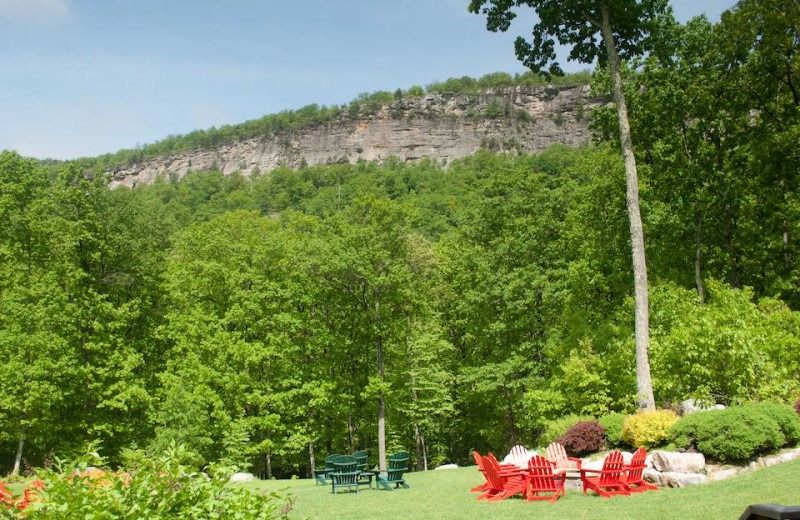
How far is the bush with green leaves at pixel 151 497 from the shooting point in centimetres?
337

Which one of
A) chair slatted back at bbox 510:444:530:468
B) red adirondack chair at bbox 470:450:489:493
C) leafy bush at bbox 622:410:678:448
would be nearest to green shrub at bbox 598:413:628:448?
leafy bush at bbox 622:410:678:448

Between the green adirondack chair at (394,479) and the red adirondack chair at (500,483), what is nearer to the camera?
the red adirondack chair at (500,483)

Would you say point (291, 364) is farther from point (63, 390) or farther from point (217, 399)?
point (63, 390)

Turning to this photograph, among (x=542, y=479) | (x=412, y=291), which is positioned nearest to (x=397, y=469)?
(x=542, y=479)

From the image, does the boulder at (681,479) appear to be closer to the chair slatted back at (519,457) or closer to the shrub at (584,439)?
the chair slatted back at (519,457)

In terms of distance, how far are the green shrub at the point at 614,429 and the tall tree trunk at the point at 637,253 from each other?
697mm

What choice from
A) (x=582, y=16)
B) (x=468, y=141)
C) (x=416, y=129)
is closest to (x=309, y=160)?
(x=416, y=129)

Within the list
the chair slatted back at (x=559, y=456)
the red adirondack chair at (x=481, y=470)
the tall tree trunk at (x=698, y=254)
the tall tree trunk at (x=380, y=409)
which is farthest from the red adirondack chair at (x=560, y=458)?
the tall tree trunk at (x=380, y=409)

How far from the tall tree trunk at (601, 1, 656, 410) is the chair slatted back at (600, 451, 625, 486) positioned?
159 inches

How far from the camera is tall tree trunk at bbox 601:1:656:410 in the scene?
14.2 meters

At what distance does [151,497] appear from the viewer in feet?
11.7

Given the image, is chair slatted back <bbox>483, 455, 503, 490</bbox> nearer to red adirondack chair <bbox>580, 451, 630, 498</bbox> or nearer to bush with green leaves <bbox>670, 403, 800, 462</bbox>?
red adirondack chair <bbox>580, 451, 630, 498</bbox>

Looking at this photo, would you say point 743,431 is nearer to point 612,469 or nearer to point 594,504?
point 612,469

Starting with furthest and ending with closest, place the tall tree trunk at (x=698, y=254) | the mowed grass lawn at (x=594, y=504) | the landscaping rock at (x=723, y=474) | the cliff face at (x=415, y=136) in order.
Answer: the cliff face at (x=415, y=136)
the tall tree trunk at (x=698, y=254)
the landscaping rock at (x=723, y=474)
the mowed grass lawn at (x=594, y=504)
